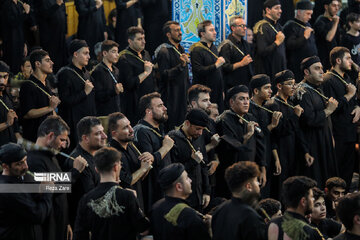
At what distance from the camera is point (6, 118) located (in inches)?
373

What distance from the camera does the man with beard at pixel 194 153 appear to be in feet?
28.0

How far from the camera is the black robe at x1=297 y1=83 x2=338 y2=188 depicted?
10219 millimetres

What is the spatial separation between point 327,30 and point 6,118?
5.90 metres

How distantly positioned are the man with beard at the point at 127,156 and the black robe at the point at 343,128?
12.4 ft

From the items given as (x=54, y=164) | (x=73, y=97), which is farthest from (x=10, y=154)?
(x=73, y=97)

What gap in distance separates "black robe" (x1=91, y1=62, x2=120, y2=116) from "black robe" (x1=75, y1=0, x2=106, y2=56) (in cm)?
213

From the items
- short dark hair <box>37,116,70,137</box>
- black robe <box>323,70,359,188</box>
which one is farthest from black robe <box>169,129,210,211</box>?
black robe <box>323,70,359,188</box>

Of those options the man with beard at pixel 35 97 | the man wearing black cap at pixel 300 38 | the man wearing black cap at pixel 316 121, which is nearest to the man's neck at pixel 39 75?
the man with beard at pixel 35 97

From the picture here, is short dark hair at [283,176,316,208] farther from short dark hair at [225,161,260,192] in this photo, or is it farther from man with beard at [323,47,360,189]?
man with beard at [323,47,360,189]

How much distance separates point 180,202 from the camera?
21.5ft

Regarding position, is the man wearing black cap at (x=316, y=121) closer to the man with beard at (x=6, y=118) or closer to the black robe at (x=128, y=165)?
the black robe at (x=128, y=165)

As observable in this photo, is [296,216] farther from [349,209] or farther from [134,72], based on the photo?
[134,72]

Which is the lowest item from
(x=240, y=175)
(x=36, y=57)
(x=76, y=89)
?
(x=240, y=175)

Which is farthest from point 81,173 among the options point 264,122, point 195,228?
point 264,122
